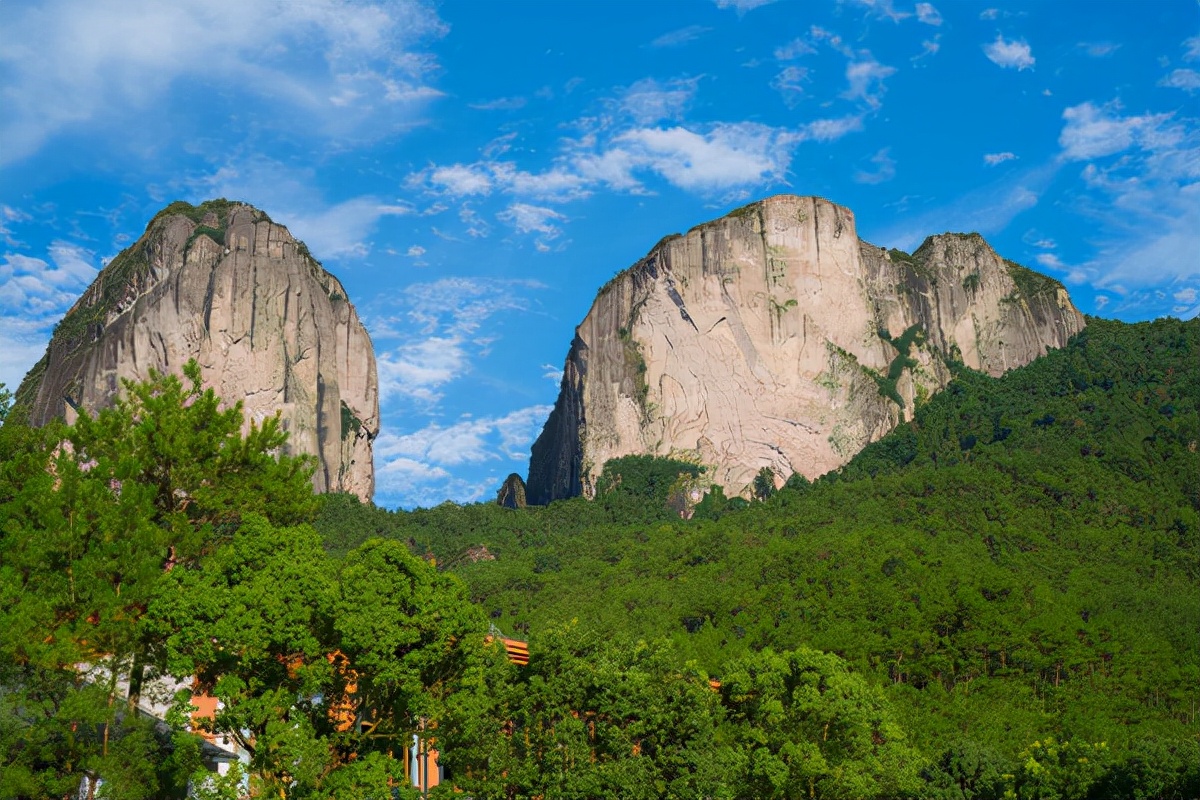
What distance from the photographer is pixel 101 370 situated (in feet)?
334

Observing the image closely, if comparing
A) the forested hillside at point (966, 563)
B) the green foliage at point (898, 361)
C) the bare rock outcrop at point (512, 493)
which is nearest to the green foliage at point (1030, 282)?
the forested hillside at point (966, 563)

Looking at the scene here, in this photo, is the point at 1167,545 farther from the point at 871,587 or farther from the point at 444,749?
the point at 444,749

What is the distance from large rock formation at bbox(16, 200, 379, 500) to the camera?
104 m

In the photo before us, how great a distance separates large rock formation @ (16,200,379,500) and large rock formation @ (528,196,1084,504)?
20775 millimetres

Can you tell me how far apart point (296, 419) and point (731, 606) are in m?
48.1

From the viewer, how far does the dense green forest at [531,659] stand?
76.3 ft

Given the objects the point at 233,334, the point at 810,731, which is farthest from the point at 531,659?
the point at 233,334

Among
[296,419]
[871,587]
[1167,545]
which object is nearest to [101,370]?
[296,419]

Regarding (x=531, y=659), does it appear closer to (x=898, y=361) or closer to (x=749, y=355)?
(x=749, y=355)

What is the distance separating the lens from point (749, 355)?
11481 centimetres

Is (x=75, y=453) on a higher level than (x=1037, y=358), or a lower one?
lower

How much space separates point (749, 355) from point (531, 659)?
284 feet

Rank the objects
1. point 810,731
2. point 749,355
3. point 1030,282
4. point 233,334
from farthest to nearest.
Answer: point 1030,282
point 749,355
point 233,334
point 810,731

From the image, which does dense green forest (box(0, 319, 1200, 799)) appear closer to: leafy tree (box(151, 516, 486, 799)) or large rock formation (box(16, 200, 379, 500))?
leafy tree (box(151, 516, 486, 799))
